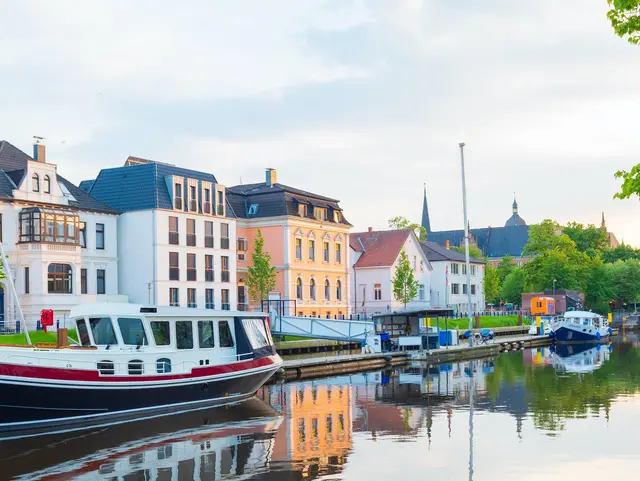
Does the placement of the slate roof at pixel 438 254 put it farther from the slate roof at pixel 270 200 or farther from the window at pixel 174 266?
the window at pixel 174 266

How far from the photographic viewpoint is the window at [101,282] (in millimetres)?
59531

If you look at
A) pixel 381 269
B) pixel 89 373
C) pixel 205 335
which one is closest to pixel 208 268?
pixel 381 269

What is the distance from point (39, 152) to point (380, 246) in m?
43.6

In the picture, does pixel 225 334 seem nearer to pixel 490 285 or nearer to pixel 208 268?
pixel 208 268

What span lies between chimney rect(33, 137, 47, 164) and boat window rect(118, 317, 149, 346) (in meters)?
33.6

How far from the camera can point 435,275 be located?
100188mm

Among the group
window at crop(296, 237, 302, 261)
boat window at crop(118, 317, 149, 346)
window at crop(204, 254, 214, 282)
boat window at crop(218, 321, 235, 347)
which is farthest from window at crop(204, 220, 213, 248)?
boat window at crop(118, 317, 149, 346)

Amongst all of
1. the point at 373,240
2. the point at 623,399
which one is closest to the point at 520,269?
the point at 373,240

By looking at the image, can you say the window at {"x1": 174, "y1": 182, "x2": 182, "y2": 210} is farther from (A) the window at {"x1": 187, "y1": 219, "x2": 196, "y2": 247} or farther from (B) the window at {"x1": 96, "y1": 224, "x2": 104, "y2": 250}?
(B) the window at {"x1": 96, "y1": 224, "x2": 104, "y2": 250}

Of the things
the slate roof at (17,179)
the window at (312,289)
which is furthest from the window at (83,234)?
the window at (312,289)

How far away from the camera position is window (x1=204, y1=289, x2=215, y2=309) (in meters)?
64.9

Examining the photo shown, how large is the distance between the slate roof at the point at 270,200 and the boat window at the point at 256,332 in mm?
38183

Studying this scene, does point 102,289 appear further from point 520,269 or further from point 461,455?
point 520,269

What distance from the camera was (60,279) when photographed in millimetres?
54188
